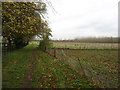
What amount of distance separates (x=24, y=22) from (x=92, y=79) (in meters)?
5.49

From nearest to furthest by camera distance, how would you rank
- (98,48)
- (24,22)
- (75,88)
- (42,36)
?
(75,88) < (24,22) < (42,36) < (98,48)

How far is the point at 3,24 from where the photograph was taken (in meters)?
5.75

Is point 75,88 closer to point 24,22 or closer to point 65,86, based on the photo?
point 65,86

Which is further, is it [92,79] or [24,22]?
[24,22]

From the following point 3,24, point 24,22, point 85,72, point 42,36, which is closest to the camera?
point 85,72

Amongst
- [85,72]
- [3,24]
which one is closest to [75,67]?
[85,72]

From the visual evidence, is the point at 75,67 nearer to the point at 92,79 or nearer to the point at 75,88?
the point at 92,79

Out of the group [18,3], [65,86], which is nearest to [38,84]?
[65,86]

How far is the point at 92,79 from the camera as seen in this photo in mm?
4348

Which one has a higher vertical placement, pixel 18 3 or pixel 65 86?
pixel 18 3

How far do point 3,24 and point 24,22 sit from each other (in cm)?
127

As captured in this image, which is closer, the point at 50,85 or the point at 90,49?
the point at 50,85

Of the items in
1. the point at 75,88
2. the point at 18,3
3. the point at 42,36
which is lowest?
the point at 75,88

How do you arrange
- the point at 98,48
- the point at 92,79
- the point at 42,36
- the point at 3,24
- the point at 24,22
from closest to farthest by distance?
the point at 92,79
the point at 3,24
the point at 24,22
the point at 42,36
the point at 98,48
